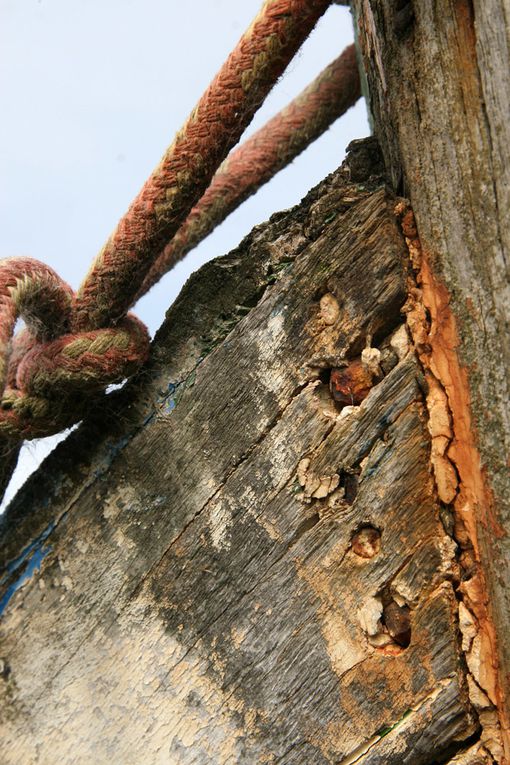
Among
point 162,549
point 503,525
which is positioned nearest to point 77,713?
point 162,549

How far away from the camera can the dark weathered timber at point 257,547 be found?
1.29 meters

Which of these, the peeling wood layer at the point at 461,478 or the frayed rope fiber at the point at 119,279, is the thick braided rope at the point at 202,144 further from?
the peeling wood layer at the point at 461,478

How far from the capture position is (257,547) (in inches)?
55.0

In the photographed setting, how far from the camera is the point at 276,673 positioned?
1.36m

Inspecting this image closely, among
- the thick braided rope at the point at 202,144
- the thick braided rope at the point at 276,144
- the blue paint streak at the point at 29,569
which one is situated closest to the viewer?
the thick braided rope at the point at 202,144

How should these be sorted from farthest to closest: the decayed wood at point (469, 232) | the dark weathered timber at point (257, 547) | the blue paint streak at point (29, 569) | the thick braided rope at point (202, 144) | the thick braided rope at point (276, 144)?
the thick braided rope at point (276, 144), the blue paint streak at point (29, 569), the thick braided rope at point (202, 144), the dark weathered timber at point (257, 547), the decayed wood at point (469, 232)

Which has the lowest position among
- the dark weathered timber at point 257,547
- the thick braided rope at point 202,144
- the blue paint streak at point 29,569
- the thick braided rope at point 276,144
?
the blue paint streak at point 29,569

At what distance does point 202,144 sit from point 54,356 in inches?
18.4

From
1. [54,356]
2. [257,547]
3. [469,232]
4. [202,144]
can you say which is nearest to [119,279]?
[54,356]

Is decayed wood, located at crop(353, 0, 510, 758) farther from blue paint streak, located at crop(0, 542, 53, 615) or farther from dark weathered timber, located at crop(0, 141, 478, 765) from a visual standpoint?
blue paint streak, located at crop(0, 542, 53, 615)

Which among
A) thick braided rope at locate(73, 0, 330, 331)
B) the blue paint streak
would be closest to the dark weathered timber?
the blue paint streak

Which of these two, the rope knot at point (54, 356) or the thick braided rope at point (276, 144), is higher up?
the thick braided rope at point (276, 144)

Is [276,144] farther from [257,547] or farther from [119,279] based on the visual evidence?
[257,547]

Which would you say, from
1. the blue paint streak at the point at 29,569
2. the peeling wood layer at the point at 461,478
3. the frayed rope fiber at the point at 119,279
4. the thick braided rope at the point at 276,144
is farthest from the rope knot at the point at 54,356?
the thick braided rope at the point at 276,144
